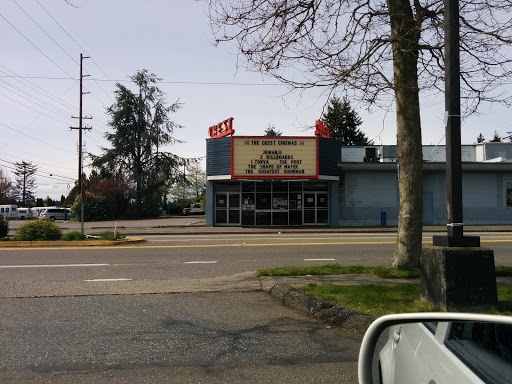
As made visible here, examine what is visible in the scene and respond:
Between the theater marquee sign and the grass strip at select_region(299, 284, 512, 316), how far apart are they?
18934 mm

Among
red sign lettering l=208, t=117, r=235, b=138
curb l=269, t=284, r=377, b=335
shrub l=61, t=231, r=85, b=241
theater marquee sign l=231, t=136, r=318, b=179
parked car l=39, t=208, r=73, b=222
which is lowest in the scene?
curb l=269, t=284, r=377, b=335

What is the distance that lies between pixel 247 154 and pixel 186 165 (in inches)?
1117

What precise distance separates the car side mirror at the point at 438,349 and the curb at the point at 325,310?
338cm

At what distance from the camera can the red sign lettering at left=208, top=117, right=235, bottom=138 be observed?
1060 inches

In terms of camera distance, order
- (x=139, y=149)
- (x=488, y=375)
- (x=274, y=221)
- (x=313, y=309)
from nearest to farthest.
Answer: (x=488, y=375), (x=313, y=309), (x=274, y=221), (x=139, y=149)

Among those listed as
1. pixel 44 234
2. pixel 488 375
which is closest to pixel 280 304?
pixel 488 375

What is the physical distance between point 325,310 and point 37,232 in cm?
1512

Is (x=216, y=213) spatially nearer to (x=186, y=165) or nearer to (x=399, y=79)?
(x=399, y=79)

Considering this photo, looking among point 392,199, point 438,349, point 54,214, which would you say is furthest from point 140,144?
point 438,349

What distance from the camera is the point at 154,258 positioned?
12898 millimetres

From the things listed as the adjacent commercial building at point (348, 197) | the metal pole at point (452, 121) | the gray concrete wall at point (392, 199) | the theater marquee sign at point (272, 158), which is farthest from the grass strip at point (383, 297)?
the gray concrete wall at point (392, 199)

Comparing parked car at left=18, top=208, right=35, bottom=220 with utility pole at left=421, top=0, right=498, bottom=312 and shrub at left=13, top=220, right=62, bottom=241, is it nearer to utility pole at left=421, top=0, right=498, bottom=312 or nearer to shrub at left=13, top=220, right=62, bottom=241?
shrub at left=13, top=220, right=62, bottom=241

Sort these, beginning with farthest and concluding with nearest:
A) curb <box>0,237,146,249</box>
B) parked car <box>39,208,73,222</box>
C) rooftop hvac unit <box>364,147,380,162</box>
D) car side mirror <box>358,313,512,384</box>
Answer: parked car <box>39,208,73,222</box> < rooftop hvac unit <box>364,147,380,162</box> < curb <box>0,237,146,249</box> < car side mirror <box>358,313,512,384</box>

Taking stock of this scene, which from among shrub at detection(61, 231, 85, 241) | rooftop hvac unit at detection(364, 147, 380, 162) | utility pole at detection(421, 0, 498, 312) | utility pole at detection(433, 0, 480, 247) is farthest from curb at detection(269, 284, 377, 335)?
rooftop hvac unit at detection(364, 147, 380, 162)
